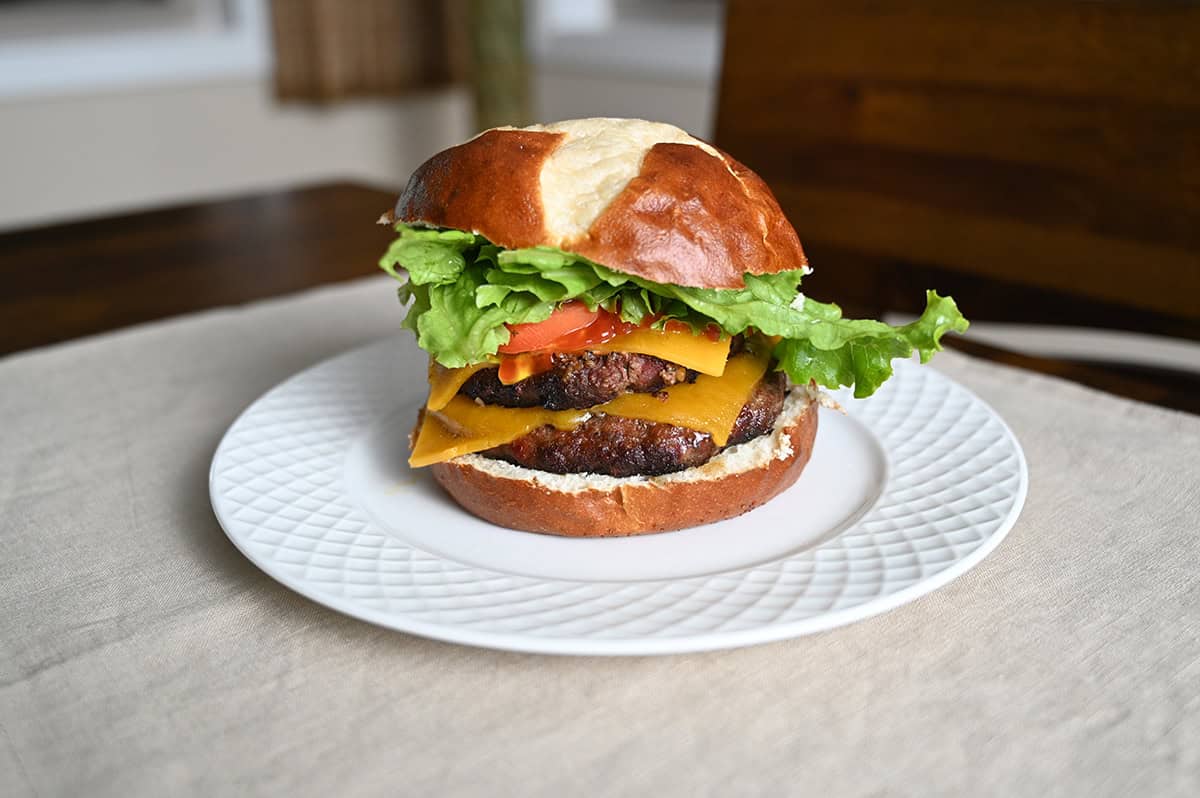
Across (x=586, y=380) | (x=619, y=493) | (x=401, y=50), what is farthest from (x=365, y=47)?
(x=619, y=493)

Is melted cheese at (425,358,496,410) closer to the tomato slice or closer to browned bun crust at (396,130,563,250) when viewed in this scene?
the tomato slice

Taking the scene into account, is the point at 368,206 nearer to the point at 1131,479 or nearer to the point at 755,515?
the point at 755,515

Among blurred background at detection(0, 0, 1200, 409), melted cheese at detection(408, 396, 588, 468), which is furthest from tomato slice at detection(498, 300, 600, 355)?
blurred background at detection(0, 0, 1200, 409)

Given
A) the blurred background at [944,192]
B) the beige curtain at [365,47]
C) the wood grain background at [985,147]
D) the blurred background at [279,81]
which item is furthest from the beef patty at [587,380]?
the beige curtain at [365,47]

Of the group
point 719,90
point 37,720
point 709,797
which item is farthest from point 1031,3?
point 37,720

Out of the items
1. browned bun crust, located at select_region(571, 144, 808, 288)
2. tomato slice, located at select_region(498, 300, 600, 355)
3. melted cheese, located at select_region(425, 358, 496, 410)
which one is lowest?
melted cheese, located at select_region(425, 358, 496, 410)
